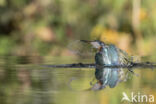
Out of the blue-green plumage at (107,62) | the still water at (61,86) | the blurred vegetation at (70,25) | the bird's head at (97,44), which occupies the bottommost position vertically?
the still water at (61,86)

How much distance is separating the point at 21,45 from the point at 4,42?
0.39 metres

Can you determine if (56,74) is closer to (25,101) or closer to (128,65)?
(128,65)

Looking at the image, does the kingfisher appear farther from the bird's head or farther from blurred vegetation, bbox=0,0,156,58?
blurred vegetation, bbox=0,0,156,58

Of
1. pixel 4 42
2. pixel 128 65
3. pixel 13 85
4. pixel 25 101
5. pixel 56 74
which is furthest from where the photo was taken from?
pixel 4 42

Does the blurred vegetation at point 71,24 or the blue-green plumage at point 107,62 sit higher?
the blurred vegetation at point 71,24

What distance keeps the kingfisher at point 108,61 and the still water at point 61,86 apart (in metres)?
0.07

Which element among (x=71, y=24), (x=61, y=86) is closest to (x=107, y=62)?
(x=61, y=86)

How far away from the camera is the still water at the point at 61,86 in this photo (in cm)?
281

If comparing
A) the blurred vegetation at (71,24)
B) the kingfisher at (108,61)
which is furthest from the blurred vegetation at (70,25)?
the kingfisher at (108,61)

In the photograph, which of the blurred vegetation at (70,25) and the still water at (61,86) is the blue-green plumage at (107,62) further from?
the blurred vegetation at (70,25)

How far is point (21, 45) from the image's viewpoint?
11.1 metres

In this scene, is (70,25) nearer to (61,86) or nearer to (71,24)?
(71,24)

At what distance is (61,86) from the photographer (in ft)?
11.1

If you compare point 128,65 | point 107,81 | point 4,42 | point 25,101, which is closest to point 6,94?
point 25,101
